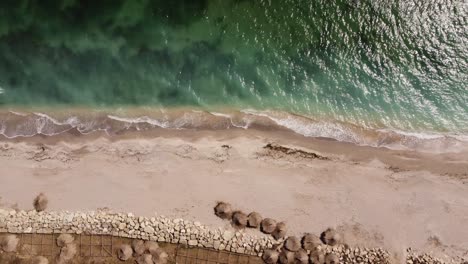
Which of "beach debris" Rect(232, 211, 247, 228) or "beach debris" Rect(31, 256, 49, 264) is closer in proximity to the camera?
"beach debris" Rect(232, 211, 247, 228)

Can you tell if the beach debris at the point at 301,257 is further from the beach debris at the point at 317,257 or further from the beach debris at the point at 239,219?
the beach debris at the point at 239,219

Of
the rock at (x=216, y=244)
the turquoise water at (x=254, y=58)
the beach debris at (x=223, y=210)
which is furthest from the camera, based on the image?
the turquoise water at (x=254, y=58)

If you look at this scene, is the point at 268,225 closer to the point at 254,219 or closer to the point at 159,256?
the point at 254,219

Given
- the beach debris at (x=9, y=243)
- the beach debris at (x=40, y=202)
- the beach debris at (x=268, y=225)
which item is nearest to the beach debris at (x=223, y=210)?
the beach debris at (x=268, y=225)

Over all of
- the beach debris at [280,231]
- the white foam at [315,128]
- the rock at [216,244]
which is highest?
the white foam at [315,128]

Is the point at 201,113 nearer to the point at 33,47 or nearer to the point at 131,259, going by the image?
the point at 131,259

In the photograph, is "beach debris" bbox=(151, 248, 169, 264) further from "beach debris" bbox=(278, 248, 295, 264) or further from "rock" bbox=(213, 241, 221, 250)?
"beach debris" bbox=(278, 248, 295, 264)

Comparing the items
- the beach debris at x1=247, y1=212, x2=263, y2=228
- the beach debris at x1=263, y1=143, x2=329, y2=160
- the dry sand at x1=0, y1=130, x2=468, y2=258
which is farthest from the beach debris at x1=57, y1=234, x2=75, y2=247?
the beach debris at x1=263, y1=143, x2=329, y2=160
